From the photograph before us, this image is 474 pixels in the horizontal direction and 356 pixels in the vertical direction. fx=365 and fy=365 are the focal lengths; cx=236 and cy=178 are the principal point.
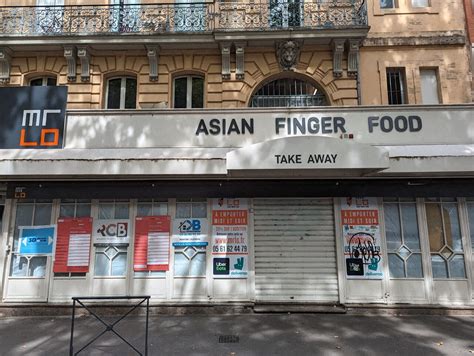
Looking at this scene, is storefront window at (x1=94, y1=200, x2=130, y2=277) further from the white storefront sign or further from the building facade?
the white storefront sign

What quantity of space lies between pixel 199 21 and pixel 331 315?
9.33m

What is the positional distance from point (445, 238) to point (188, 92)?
27.2ft

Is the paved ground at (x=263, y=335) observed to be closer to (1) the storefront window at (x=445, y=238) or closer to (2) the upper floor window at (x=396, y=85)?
(1) the storefront window at (x=445, y=238)

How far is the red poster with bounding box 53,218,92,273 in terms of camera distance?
28.7 ft

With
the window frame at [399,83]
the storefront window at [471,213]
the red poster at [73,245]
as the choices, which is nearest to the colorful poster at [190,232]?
the red poster at [73,245]

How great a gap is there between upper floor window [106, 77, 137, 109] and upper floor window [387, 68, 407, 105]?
813cm

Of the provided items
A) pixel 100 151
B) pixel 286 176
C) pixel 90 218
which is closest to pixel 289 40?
pixel 286 176

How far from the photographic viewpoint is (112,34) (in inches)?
436

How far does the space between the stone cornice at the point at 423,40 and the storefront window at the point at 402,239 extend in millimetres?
5433

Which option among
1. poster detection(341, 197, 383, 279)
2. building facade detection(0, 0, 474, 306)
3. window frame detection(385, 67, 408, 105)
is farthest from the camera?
window frame detection(385, 67, 408, 105)

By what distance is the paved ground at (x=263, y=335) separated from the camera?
6.27 meters

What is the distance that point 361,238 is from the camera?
8766 mm

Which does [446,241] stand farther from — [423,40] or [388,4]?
[388,4]

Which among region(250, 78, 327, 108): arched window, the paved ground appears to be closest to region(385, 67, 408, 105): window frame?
region(250, 78, 327, 108): arched window
